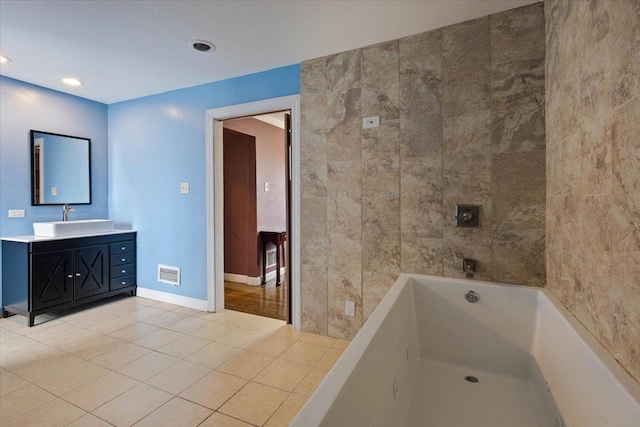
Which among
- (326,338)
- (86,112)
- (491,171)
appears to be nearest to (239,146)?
(86,112)

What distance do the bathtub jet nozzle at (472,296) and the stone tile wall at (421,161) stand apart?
0.18 meters

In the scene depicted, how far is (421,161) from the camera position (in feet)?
7.18

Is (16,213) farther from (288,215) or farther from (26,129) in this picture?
(288,215)

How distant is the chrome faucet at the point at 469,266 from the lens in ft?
6.66

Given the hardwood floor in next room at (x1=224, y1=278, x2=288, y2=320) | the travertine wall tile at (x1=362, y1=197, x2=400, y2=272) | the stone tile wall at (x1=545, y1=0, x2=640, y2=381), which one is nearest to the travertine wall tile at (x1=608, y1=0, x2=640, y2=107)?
the stone tile wall at (x1=545, y1=0, x2=640, y2=381)

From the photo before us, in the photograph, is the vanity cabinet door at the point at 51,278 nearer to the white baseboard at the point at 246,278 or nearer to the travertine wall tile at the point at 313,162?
→ the white baseboard at the point at 246,278

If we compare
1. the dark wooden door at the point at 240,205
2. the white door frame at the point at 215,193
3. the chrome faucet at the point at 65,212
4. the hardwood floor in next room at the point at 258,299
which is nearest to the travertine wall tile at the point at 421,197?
the white door frame at the point at 215,193

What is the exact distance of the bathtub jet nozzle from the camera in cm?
195

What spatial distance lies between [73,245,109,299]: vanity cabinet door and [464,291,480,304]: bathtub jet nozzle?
3.63 metres

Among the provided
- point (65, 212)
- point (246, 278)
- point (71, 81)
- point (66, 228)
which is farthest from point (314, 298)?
point (71, 81)

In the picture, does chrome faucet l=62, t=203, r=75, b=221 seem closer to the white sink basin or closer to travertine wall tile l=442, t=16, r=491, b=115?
the white sink basin

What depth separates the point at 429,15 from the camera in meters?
1.98

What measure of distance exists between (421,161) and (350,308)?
4.19 feet

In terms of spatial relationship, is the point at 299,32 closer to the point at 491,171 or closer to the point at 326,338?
the point at 491,171
